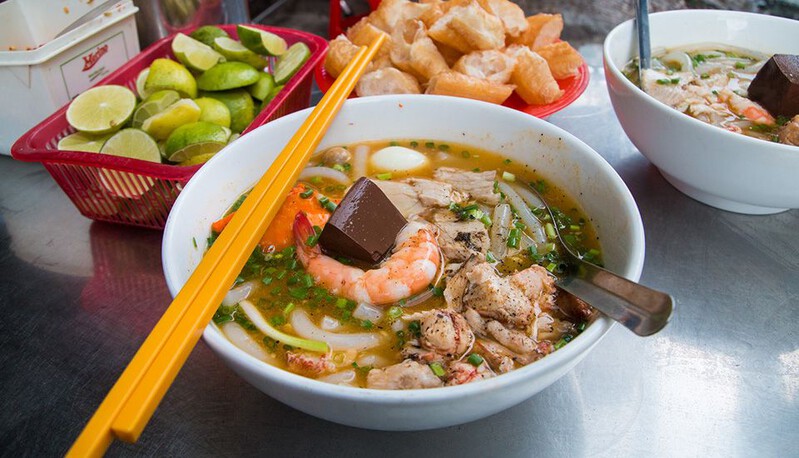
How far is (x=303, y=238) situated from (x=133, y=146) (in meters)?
0.94

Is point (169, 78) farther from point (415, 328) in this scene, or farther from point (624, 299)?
point (624, 299)

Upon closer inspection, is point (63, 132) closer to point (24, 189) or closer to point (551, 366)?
→ point (24, 189)

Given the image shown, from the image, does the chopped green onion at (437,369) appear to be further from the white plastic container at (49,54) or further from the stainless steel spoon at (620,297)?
the white plastic container at (49,54)

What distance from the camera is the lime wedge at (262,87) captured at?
2.52 meters

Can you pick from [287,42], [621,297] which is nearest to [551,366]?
[621,297]

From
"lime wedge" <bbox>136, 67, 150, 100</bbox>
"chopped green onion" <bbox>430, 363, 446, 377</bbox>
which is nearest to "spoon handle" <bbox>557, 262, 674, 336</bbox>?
"chopped green onion" <bbox>430, 363, 446, 377</bbox>

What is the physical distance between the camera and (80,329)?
1786 mm

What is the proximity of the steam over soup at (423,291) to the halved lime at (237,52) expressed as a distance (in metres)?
1.13

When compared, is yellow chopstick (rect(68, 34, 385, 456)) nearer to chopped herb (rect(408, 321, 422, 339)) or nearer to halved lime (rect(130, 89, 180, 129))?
chopped herb (rect(408, 321, 422, 339))

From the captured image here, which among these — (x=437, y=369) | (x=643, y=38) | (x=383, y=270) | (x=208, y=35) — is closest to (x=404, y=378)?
(x=437, y=369)

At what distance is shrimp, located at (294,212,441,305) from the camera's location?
1475mm

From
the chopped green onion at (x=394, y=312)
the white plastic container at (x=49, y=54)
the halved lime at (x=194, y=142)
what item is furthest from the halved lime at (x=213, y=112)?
the chopped green onion at (x=394, y=312)

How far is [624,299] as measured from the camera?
1164mm

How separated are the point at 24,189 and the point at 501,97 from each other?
1.98 m
